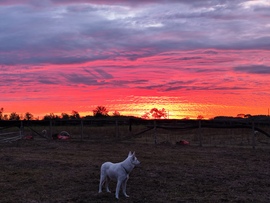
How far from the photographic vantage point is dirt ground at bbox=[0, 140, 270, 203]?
10438 mm

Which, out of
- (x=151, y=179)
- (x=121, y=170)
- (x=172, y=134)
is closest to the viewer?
(x=121, y=170)

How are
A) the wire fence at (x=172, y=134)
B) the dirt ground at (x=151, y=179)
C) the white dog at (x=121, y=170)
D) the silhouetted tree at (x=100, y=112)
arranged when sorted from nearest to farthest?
the white dog at (x=121, y=170)
the dirt ground at (x=151, y=179)
the wire fence at (x=172, y=134)
the silhouetted tree at (x=100, y=112)

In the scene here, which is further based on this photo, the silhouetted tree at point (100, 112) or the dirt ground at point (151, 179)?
the silhouetted tree at point (100, 112)

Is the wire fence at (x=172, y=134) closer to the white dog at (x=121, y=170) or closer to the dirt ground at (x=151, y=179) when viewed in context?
the dirt ground at (x=151, y=179)

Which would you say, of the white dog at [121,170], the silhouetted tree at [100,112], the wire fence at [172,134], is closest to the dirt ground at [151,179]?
the white dog at [121,170]

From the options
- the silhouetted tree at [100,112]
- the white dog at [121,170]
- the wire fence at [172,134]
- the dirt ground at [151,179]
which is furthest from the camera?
the silhouetted tree at [100,112]

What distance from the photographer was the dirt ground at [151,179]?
34.2 feet

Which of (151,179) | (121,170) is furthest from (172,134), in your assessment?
(121,170)

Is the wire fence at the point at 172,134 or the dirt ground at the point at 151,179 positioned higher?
the wire fence at the point at 172,134

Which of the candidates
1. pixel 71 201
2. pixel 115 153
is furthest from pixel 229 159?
pixel 71 201

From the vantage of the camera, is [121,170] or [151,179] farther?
[151,179]

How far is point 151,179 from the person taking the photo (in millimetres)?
12750

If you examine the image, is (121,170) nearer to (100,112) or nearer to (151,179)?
(151,179)

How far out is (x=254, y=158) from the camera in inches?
733
